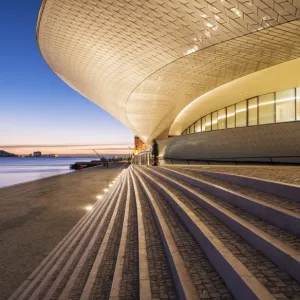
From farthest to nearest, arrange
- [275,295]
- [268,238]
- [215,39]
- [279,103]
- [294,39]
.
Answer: [279,103]
[215,39]
[294,39]
[268,238]
[275,295]

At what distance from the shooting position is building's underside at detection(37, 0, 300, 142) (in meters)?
10.3

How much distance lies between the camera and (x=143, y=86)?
21.3m

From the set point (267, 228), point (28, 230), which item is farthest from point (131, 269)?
point (28, 230)

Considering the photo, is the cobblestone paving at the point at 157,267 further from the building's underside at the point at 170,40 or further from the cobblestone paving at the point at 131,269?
the building's underside at the point at 170,40

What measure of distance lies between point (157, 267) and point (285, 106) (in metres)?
16.6

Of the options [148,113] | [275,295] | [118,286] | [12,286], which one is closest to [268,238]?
[275,295]

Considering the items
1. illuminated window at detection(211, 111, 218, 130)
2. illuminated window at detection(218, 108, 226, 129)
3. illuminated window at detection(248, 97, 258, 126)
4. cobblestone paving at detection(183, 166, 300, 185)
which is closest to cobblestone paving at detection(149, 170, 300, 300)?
cobblestone paving at detection(183, 166, 300, 185)

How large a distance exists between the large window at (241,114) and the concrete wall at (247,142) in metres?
4.19

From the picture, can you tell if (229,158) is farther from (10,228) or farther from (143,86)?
(10,228)

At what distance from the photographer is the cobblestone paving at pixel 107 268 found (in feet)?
10.3

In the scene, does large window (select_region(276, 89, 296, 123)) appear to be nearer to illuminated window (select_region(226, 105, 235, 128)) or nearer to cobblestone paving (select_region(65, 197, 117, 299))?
illuminated window (select_region(226, 105, 235, 128))

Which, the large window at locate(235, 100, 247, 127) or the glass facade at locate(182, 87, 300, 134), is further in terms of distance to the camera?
the large window at locate(235, 100, 247, 127)

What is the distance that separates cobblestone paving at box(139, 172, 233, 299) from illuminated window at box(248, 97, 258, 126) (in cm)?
1694

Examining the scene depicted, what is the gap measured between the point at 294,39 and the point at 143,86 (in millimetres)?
11874
